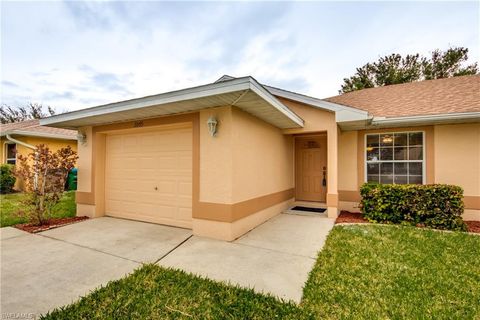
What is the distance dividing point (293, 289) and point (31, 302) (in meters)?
3.04

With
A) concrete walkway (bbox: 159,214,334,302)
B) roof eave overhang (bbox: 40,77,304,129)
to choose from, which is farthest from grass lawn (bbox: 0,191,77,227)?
concrete walkway (bbox: 159,214,334,302)

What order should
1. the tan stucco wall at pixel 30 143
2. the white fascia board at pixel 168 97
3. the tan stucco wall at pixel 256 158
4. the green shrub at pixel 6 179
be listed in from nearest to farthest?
1. the white fascia board at pixel 168 97
2. the tan stucco wall at pixel 256 158
3. the green shrub at pixel 6 179
4. the tan stucco wall at pixel 30 143

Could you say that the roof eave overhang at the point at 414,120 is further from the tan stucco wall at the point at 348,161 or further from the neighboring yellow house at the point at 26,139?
the neighboring yellow house at the point at 26,139

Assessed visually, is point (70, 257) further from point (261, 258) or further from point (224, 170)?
point (261, 258)

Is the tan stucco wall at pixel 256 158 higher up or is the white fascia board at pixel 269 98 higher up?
the white fascia board at pixel 269 98

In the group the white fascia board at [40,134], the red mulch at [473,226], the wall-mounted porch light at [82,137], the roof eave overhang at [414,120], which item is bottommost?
the red mulch at [473,226]

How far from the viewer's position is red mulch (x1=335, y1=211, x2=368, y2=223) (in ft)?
19.9

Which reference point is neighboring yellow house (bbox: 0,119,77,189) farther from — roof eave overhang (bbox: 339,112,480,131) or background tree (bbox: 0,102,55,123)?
background tree (bbox: 0,102,55,123)

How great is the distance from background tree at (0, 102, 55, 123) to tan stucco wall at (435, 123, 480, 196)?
40.0 meters

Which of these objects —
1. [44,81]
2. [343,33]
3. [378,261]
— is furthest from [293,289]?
[44,81]

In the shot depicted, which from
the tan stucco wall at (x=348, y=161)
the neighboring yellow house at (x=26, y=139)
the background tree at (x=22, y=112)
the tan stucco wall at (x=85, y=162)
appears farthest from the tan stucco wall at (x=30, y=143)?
the background tree at (x=22, y=112)

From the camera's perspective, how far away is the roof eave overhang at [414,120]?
18.7 ft

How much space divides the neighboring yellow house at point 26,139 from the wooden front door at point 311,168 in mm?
12008

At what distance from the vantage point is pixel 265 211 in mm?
6039
